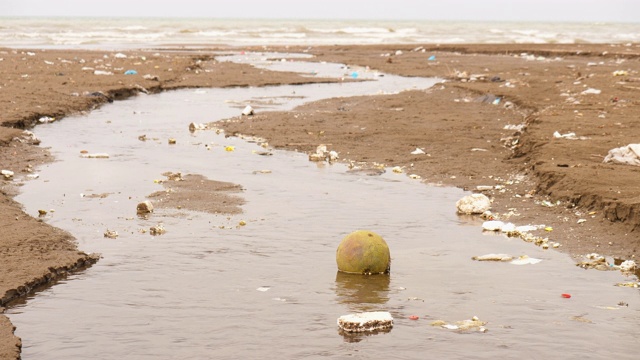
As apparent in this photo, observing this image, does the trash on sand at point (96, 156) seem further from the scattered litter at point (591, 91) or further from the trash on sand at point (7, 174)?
the scattered litter at point (591, 91)

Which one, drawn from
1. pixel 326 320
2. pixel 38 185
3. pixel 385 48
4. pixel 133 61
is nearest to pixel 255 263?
pixel 326 320

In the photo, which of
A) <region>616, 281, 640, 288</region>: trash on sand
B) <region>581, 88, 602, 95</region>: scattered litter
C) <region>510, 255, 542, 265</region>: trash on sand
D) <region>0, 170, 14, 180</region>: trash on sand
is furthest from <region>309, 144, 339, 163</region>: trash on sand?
<region>581, 88, 602, 95</region>: scattered litter

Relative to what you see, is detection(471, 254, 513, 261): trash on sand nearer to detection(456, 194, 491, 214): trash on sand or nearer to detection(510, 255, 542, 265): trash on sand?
detection(510, 255, 542, 265): trash on sand

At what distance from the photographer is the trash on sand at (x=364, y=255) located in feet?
27.0

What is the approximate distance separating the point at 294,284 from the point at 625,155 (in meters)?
6.50

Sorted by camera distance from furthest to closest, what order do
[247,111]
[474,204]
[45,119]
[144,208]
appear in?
1. [247,111]
2. [45,119]
3. [474,204]
4. [144,208]

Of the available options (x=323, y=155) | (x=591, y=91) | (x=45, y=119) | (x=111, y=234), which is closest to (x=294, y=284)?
(x=111, y=234)

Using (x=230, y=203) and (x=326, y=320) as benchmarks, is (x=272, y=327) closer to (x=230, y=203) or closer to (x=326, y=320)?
(x=326, y=320)

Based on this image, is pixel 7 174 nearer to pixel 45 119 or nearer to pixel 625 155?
pixel 45 119

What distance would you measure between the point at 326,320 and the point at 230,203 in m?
4.57

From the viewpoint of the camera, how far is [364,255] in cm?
823

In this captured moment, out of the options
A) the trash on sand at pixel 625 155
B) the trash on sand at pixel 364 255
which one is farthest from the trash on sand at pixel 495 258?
the trash on sand at pixel 625 155

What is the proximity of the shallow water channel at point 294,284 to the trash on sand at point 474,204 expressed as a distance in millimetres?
204

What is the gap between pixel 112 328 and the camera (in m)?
6.75
